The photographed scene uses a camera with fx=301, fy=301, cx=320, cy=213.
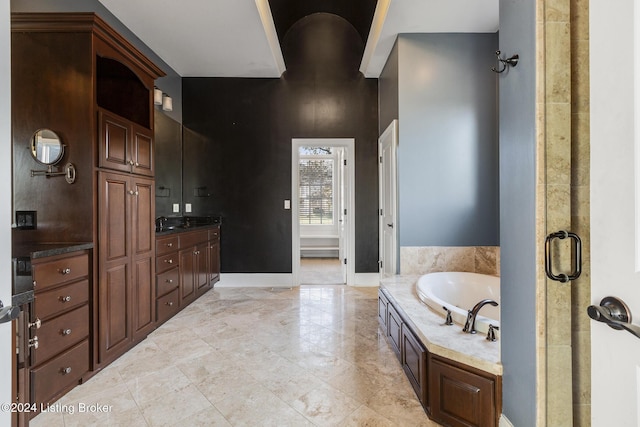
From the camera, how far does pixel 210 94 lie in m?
4.17

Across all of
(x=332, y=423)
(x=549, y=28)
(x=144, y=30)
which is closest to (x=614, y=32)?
(x=549, y=28)

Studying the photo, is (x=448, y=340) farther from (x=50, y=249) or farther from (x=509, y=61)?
(x=50, y=249)

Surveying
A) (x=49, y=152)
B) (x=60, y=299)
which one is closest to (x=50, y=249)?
(x=60, y=299)

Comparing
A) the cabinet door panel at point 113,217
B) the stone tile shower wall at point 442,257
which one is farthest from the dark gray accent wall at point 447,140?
the cabinet door panel at point 113,217

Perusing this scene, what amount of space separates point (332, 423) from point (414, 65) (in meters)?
2.99

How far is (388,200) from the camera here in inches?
137

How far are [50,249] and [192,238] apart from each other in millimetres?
1724

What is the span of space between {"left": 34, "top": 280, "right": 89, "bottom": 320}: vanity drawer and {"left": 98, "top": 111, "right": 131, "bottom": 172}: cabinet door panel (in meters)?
0.78

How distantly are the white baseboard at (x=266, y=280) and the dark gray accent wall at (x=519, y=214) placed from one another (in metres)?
2.82

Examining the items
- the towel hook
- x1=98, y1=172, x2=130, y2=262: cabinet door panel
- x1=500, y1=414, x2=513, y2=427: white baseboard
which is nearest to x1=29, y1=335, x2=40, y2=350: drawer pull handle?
x1=98, y1=172, x2=130, y2=262: cabinet door panel

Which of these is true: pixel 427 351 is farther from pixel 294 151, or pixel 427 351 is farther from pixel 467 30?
pixel 294 151

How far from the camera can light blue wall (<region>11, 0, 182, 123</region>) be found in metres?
2.03

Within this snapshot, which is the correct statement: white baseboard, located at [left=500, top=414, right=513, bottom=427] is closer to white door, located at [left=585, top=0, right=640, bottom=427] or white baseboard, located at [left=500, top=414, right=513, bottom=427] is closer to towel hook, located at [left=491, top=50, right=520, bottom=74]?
white door, located at [left=585, top=0, right=640, bottom=427]

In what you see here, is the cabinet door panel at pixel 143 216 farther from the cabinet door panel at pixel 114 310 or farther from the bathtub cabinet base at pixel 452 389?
the bathtub cabinet base at pixel 452 389
